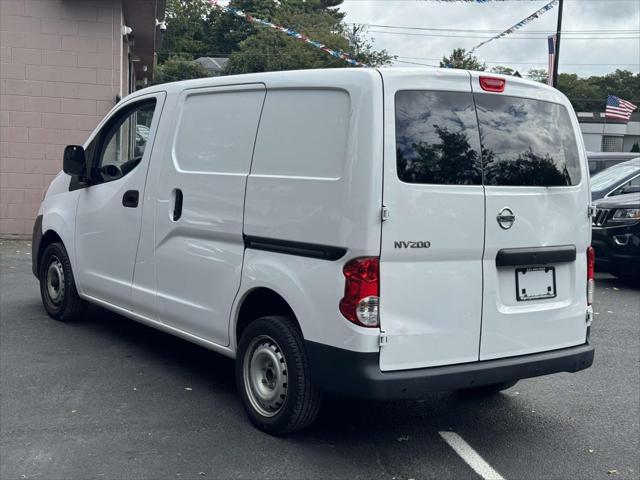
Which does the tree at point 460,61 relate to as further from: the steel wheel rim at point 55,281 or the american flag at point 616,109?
the steel wheel rim at point 55,281

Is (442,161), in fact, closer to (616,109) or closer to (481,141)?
(481,141)

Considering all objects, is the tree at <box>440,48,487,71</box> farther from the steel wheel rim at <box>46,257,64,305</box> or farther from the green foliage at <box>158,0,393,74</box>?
the steel wheel rim at <box>46,257,64,305</box>

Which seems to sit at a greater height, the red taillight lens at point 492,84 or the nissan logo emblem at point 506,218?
the red taillight lens at point 492,84

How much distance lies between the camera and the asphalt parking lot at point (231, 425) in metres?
4.29

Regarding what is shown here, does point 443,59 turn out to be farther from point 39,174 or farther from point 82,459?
point 82,459

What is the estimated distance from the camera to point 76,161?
670 cm

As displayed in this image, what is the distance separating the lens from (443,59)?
3441 cm

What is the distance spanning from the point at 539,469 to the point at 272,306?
1.78 m

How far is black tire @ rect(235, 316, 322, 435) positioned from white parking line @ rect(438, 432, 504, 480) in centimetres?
87

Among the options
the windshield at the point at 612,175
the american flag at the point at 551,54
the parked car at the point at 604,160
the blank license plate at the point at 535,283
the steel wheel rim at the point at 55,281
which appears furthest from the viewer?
the american flag at the point at 551,54

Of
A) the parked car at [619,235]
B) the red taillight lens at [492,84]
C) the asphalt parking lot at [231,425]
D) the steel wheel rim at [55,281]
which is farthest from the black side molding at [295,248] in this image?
the parked car at [619,235]

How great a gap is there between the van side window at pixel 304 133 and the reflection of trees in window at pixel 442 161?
0.34m

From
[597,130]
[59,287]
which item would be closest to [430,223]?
[59,287]

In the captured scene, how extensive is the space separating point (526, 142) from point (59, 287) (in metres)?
4.52
